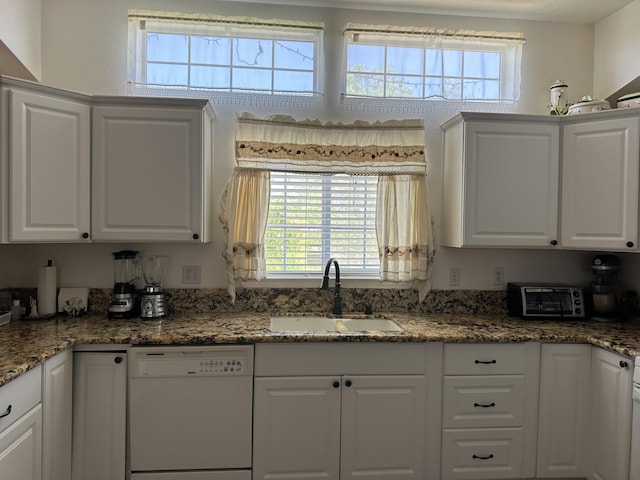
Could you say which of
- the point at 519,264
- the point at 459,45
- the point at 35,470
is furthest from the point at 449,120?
the point at 35,470

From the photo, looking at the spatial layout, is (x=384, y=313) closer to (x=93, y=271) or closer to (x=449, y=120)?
(x=449, y=120)

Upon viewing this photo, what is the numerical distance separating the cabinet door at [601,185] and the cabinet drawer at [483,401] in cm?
91

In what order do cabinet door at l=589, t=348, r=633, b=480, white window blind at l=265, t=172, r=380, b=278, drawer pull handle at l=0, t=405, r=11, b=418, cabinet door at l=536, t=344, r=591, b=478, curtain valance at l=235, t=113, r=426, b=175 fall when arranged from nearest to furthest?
drawer pull handle at l=0, t=405, r=11, b=418 < cabinet door at l=589, t=348, r=633, b=480 < cabinet door at l=536, t=344, r=591, b=478 < curtain valance at l=235, t=113, r=426, b=175 < white window blind at l=265, t=172, r=380, b=278

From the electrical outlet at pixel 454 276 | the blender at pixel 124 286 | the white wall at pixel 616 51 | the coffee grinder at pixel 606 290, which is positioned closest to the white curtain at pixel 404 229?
the electrical outlet at pixel 454 276

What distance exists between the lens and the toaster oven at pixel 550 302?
8.41ft

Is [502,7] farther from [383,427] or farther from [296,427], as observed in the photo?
[296,427]

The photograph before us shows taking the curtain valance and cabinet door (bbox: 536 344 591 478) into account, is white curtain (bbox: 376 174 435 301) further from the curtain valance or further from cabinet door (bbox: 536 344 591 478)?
cabinet door (bbox: 536 344 591 478)

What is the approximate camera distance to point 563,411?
→ 87.3 inches

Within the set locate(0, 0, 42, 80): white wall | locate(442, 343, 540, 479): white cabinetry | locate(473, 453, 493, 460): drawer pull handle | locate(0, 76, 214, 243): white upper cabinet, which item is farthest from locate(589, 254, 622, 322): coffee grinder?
locate(0, 0, 42, 80): white wall

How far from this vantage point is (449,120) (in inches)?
103

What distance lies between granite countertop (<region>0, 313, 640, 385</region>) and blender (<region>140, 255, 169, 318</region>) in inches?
2.7

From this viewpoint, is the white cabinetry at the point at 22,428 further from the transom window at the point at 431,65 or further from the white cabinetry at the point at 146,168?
the transom window at the point at 431,65

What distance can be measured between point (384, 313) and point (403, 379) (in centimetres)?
58

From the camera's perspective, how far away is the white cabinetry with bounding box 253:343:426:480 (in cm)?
A: 211
